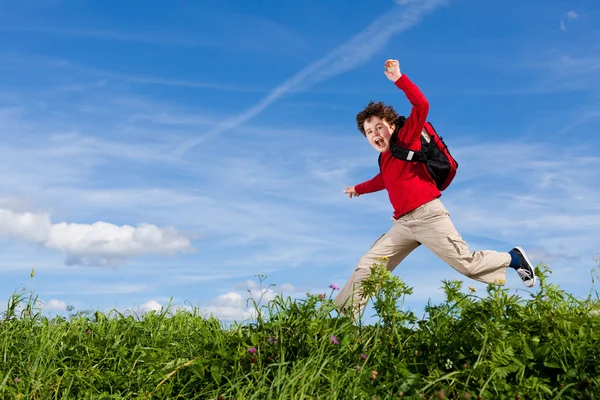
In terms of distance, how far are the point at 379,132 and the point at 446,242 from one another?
1525 mm

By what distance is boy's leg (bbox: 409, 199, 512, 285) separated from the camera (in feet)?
22.4

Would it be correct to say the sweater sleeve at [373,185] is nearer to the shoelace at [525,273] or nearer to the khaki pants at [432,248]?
the khaki pants at [432,248]

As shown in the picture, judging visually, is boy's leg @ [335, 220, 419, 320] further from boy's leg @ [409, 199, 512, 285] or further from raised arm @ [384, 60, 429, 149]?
raised arm @ [384, 60, 429, 149]

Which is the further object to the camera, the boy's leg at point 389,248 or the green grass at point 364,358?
the boy's leg at point 389,248

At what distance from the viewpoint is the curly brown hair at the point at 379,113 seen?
7387mm

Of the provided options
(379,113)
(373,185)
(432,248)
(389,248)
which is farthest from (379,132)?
(432,248)

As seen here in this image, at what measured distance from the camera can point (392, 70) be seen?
662cm

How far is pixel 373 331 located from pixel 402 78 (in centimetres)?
313

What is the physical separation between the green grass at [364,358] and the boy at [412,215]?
6.32ft

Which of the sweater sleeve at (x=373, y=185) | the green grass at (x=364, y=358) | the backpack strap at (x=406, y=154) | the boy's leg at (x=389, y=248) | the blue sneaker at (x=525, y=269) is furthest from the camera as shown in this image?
the sweater sleeve at (x=373, y=185)

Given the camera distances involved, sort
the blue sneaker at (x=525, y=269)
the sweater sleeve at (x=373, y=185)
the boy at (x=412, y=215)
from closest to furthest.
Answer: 1. the boy at (x=412, y=215)
2. the blue sneaker at (x=525, y=269)
3. the sweater sleeve at (x=373, y=185)

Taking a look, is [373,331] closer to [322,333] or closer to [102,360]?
[322,333]

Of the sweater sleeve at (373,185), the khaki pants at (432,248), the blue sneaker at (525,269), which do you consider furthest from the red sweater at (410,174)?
the blue sneaker at (525,269)

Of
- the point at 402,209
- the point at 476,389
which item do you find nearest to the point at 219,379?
the point at 476,389
